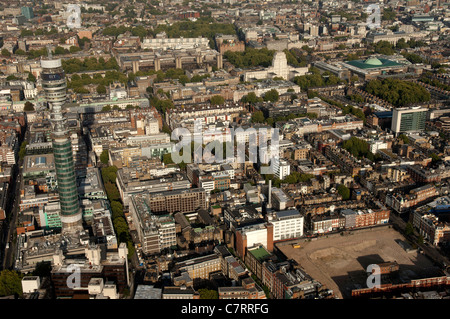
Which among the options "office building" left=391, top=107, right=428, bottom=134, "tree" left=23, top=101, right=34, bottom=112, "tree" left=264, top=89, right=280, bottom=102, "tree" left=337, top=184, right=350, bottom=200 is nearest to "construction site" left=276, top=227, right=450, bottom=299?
"tree" left=337, top=184, right=350, bottom=200

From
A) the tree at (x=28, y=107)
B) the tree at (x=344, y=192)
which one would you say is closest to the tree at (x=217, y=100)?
the tree at (x=28, y=107)

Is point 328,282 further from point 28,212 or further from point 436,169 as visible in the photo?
point 28,212

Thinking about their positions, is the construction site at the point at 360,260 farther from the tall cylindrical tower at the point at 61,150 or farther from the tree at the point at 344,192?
the tall cylindrical tower at the point at 61,150

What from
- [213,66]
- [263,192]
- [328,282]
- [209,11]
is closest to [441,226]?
[328,282]

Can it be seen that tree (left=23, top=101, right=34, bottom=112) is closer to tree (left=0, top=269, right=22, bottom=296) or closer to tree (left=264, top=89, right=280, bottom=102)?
tree (left=264, top=89, right=280, bottom=102)

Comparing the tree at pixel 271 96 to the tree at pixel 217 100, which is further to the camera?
the tree at pixel 271 96

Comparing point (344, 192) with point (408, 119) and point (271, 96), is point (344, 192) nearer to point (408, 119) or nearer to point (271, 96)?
point (408, 119)
